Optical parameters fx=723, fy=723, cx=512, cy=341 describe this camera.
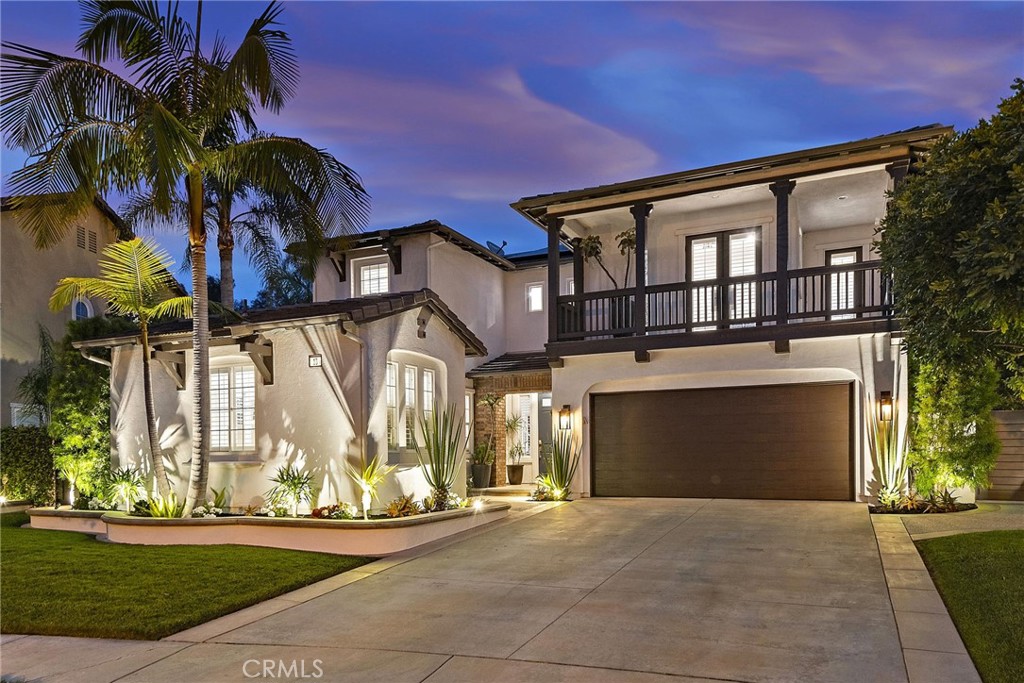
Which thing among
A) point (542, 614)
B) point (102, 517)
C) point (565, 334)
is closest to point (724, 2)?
point (565, 334)

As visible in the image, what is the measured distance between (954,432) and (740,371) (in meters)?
3.59

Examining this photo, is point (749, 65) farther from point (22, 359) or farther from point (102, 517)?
point (22, 359)

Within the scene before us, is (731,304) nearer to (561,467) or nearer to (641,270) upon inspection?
(641,270)

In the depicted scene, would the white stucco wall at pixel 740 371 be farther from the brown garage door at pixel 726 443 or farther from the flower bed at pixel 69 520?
the flower bed at pixel 69 520

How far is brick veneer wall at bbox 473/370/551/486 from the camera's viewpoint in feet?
56.6

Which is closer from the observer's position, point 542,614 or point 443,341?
point 542,614

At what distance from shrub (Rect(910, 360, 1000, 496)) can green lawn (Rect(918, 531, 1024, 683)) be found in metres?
2.52

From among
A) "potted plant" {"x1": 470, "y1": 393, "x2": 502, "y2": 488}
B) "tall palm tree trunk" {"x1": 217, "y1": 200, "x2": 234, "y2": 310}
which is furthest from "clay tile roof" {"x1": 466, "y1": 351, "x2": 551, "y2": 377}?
"tall palm tree trunk" {"x1": 217, "y1": 200, "x2": 234, "y2": 310}

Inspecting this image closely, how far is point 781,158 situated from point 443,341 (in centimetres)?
693

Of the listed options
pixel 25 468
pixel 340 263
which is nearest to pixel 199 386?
pixel 25 468

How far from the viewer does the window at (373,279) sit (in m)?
19.1

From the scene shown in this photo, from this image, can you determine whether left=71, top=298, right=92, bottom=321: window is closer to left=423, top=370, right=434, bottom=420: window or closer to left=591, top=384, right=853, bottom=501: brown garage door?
left=423, top=370, right=434, bottom=420: window

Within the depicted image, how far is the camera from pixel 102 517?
10.9 m

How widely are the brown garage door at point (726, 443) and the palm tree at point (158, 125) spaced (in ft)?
23.1
